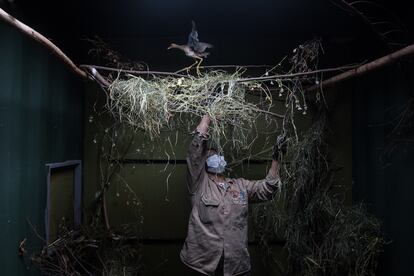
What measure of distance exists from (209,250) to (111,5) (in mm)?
2128

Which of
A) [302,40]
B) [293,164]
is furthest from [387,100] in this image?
[302,40]

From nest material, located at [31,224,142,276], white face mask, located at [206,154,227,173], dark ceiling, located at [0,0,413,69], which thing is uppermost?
dark ceiling, located at [0,0,413,69]

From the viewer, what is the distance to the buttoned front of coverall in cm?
257

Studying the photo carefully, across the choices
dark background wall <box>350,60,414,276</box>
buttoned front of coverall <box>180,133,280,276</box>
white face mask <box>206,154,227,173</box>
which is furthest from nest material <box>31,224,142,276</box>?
dark background wall <box>350,60,414,276</box>

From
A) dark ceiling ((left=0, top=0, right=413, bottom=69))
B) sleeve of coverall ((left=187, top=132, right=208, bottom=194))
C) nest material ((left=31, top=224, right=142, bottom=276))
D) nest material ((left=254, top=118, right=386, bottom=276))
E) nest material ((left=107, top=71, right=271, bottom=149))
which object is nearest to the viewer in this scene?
nest material ((left=107, top=71, right=271, bottom=149))

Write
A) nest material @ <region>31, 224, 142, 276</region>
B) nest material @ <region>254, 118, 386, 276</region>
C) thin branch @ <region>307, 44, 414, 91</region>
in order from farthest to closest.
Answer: nest material @ <region>254, 118, 386, 276</region> → nest material @ <region>31, 224, 142, 276</region> → thin branch @ <region>307, 44, 414, 91</region>

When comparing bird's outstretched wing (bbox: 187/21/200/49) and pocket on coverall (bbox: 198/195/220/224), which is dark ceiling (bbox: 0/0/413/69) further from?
pocket on coverall (bbox: 198/195/220/224)

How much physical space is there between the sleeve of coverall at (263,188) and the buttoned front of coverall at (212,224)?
11 mm

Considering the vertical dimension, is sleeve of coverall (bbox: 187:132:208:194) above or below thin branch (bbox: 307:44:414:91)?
below

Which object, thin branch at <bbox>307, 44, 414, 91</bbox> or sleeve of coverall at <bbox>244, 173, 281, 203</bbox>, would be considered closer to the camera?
thin branch at <bbox>307, 44, 414, 91</bbox>

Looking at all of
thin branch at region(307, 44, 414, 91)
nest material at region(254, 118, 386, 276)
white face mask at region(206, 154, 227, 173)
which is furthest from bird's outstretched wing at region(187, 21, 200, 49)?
nest material at region(254, 118, 386, 276)

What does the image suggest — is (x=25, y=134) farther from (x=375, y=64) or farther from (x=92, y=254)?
(x=375, y=64)

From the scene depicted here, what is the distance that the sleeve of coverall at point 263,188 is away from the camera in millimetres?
2736

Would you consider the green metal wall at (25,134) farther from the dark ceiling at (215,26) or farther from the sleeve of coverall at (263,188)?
the sleeve of coverall at (263,188)
